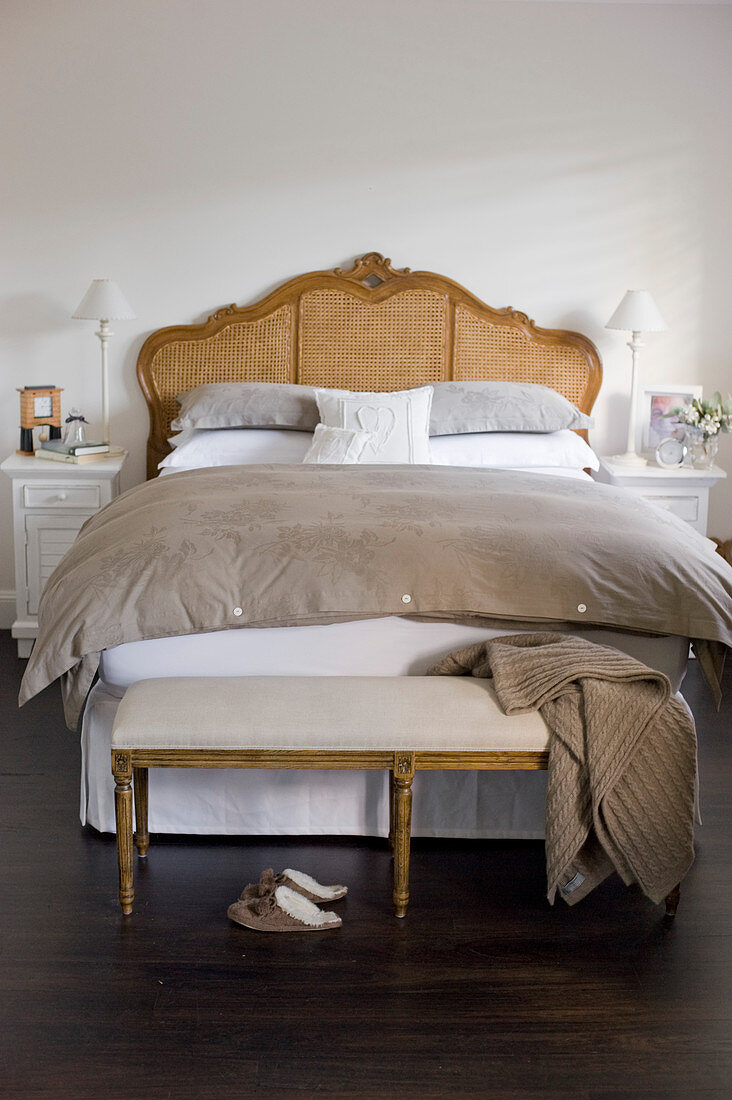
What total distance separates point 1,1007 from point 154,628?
32.4 inches

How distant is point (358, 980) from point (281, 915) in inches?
9.5

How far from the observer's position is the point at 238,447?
12.9 ft

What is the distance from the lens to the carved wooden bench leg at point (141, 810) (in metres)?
2.45

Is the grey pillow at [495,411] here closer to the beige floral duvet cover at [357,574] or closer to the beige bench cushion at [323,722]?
the beige floral duvet cover at [357,574]

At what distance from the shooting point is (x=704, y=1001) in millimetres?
1983

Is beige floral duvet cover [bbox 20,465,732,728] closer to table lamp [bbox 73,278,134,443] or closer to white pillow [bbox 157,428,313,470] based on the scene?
white pillow [bbox 157,428,313,470]

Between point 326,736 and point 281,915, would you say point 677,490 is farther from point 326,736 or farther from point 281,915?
point 281,915

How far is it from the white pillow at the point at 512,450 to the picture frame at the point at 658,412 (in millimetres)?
520

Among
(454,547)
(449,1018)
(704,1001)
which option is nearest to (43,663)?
(454,547)

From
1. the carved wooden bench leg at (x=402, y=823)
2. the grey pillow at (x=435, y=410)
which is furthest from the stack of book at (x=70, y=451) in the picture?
the carved wooden bench leg at (x=402, y=823)

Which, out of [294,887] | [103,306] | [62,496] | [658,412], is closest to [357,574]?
[294,887]

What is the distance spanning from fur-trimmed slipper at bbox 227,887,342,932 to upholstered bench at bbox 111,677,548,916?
215mm

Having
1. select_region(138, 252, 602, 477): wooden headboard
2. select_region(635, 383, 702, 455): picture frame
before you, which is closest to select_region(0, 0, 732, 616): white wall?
select_region(138, 252, 602, 477): wooden headboard

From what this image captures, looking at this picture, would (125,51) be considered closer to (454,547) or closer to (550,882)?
(454,547)
